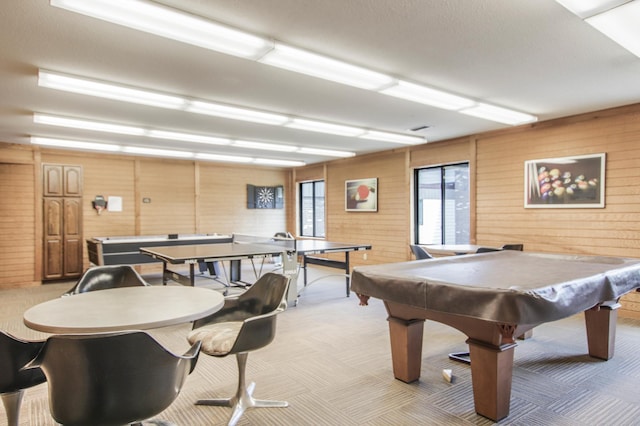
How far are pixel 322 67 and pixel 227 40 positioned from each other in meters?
0.83

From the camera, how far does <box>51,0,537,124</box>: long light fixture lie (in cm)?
224

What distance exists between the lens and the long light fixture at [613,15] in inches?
84.3

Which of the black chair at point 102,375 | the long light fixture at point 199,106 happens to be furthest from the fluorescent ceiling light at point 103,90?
the black chair at point 102,375

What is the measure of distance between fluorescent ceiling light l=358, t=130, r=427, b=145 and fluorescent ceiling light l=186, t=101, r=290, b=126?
1.58 meters

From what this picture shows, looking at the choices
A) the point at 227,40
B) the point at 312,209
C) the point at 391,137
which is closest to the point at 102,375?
the point at 227,40

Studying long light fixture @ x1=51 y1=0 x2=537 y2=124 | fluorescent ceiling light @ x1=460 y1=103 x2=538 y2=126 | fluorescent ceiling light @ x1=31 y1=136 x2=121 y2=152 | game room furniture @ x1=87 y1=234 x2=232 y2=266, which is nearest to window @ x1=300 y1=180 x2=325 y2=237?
game room furniture @ x1=87 y1=234 x2=232 y2=266

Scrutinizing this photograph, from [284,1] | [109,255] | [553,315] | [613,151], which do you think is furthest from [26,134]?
[613,151]

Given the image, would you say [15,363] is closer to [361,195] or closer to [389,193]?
[389,193]

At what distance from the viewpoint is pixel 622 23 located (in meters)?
2.37

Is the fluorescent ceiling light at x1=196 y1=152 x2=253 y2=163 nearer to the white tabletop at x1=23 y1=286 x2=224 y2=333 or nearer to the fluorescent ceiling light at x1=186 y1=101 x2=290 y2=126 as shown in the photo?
the fluorescent ceiling light at x1=186 y1=101 x2=290 y2=126

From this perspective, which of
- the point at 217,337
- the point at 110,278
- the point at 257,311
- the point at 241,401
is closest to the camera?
the point at 217,337

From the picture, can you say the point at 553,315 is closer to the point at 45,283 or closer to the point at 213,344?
the point at 213,344

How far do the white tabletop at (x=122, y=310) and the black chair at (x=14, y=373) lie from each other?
13 centimetres

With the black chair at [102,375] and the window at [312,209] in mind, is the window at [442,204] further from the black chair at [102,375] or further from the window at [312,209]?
the black chair at [102,375]
